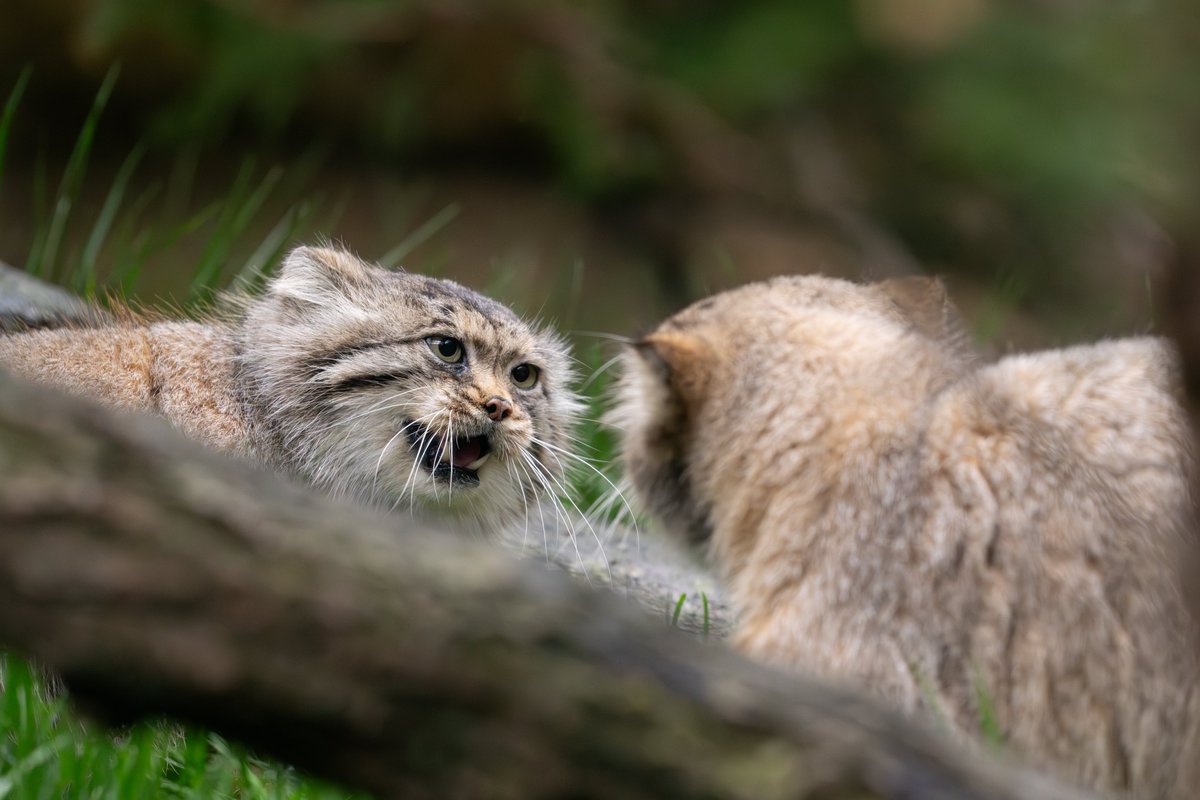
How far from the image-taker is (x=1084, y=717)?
3.01 meters

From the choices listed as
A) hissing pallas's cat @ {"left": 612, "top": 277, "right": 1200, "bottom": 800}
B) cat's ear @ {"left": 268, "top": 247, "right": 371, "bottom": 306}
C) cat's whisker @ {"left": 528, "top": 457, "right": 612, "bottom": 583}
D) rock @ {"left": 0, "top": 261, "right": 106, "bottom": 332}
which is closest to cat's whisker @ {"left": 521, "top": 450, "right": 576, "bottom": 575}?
cat's whisker @ {"left": 528, "top": 457, "right": 612, "bottom": 583}

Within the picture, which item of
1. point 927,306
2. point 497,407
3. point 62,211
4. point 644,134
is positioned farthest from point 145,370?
point 644,134

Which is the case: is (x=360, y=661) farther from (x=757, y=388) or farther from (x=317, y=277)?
(x=317, y=277)

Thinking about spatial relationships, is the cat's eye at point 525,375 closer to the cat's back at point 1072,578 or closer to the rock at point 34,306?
the rock at point 34,306

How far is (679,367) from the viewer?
3758 millimetres

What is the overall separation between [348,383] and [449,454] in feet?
1.43

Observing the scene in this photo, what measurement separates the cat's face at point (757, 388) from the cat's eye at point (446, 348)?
64 cm

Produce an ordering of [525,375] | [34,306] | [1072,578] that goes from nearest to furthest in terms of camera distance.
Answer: [1072,578] < [525,375] < [34,306]

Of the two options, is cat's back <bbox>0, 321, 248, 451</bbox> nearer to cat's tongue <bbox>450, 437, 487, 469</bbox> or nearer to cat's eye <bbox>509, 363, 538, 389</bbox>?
cat's tongue <bbox>450, 437, 487, 469</bbox>

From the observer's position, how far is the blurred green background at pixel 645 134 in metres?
8.76

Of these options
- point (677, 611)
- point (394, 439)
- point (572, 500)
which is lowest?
point (677, 611)

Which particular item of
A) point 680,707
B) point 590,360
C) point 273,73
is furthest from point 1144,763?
point 273,73

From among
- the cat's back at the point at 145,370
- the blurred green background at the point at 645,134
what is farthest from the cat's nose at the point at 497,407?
the blurred green background at the point at 645,134

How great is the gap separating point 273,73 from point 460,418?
17.6 ft
